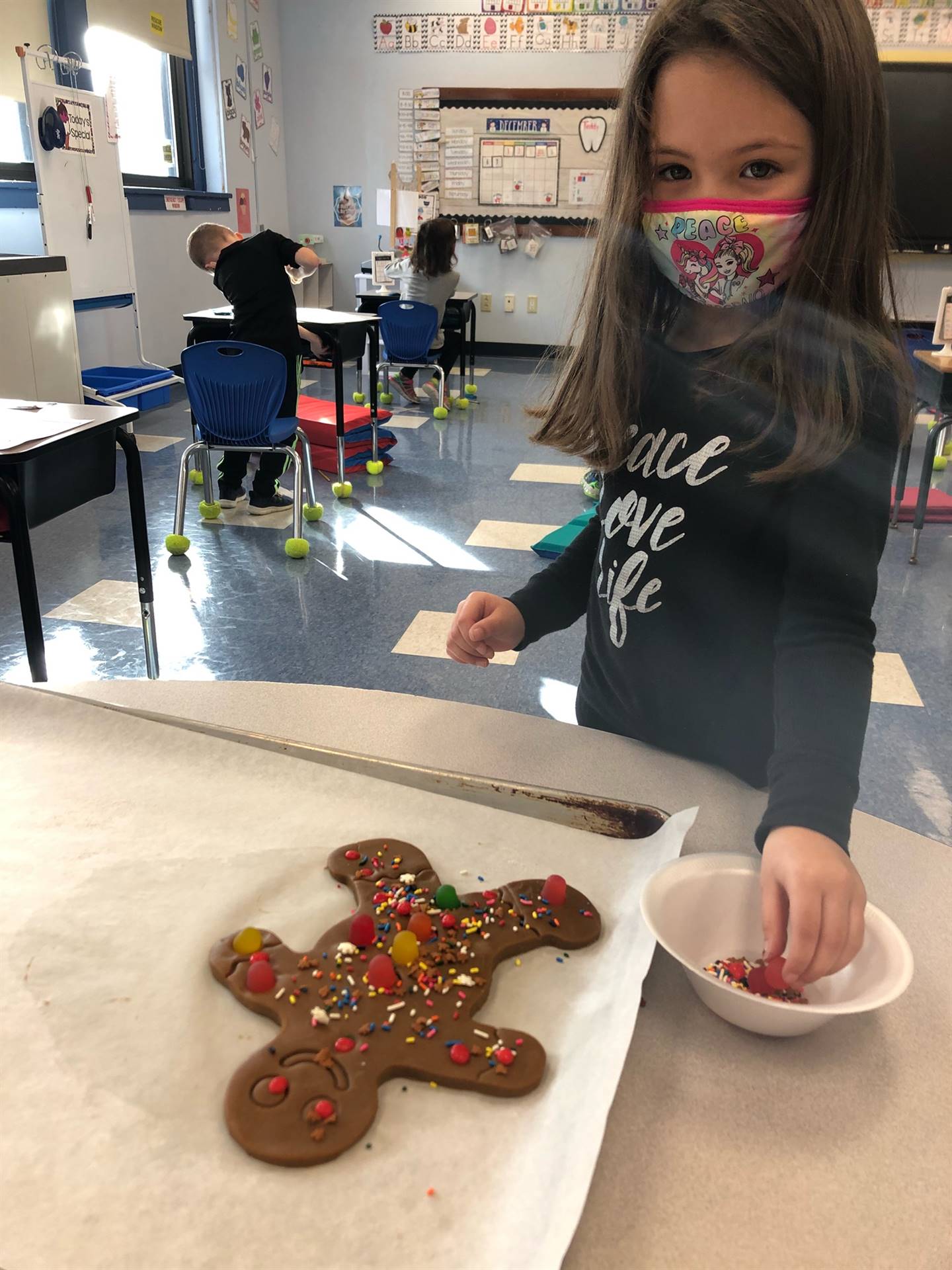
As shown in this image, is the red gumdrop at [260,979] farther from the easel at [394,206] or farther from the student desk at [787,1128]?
the easel at [394,206]

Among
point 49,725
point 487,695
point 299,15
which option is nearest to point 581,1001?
point 49,725

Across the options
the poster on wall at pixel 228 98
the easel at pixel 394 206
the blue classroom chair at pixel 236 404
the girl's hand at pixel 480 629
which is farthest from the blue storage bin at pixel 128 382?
the girl's hand at pixel 480 629

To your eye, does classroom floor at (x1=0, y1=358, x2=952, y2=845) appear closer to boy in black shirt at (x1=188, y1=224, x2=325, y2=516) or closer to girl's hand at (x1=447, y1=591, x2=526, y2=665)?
boy in black shirt at (x1=188, y1=224, x2=325, y2=516)

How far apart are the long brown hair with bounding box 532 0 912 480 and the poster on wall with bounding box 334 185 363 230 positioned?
6.48 m

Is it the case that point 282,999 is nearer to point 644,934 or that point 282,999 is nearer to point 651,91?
point 644,934

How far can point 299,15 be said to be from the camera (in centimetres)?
627

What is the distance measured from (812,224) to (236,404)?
2421 mm

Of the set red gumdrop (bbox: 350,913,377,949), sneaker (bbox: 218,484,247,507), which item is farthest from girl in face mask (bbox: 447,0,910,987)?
sneaker (bbox: 218,484,247,507)

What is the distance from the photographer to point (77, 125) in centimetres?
405

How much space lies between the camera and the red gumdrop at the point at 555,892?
56 cm

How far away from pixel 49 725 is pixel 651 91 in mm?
653

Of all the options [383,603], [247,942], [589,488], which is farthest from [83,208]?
[247,942]

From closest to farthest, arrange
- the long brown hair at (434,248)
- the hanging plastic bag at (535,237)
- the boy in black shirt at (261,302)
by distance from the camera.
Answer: the boy in black shirt at (261,302), the long brown hair at (434,248), the hanging plastic bag at (535,237)

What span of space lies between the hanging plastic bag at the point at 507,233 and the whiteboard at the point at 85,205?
8.73 feet
